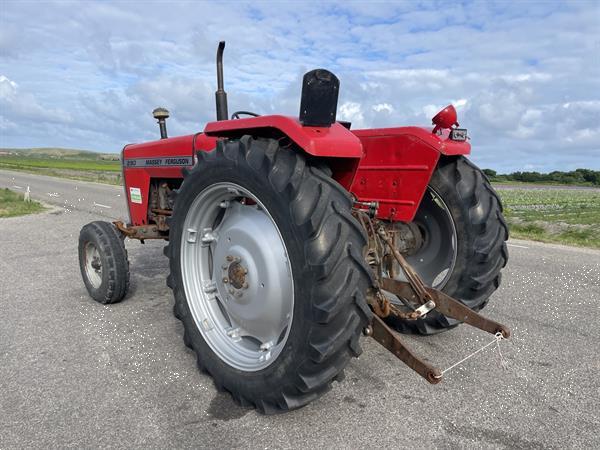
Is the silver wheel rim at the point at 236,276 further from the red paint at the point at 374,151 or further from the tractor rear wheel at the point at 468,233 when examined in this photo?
the tractor rear wheel at the point at 468,233

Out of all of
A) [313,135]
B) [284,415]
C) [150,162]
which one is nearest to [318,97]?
[313,135]

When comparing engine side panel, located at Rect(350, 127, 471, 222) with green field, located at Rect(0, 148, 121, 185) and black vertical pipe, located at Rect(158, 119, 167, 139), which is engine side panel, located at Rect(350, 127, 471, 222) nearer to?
black vertical pipe, located at Rect(158, 119, 167, 139)

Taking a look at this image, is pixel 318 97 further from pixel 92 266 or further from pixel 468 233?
pixel 92 266

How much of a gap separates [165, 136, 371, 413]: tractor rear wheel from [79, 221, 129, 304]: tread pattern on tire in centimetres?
137

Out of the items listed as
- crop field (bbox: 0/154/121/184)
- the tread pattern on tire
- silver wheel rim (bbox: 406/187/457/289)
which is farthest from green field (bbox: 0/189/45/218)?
crop field (bbox: 0/154/121/184)

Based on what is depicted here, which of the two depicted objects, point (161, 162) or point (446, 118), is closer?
point (446, 118)

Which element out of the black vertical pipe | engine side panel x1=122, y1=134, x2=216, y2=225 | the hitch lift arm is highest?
the black vertical pipe

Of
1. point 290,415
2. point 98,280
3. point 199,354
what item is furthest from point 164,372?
point 98,280

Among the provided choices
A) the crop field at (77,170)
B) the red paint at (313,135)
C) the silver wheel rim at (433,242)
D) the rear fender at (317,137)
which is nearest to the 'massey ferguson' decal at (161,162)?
the rear fender at (317,137)

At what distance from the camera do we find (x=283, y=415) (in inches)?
95.8

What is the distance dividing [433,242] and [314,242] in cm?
174

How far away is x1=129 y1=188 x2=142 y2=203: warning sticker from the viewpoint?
4605 mm

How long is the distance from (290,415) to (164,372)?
95 centimetres

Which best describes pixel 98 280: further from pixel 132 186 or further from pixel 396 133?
pixel 396 133
